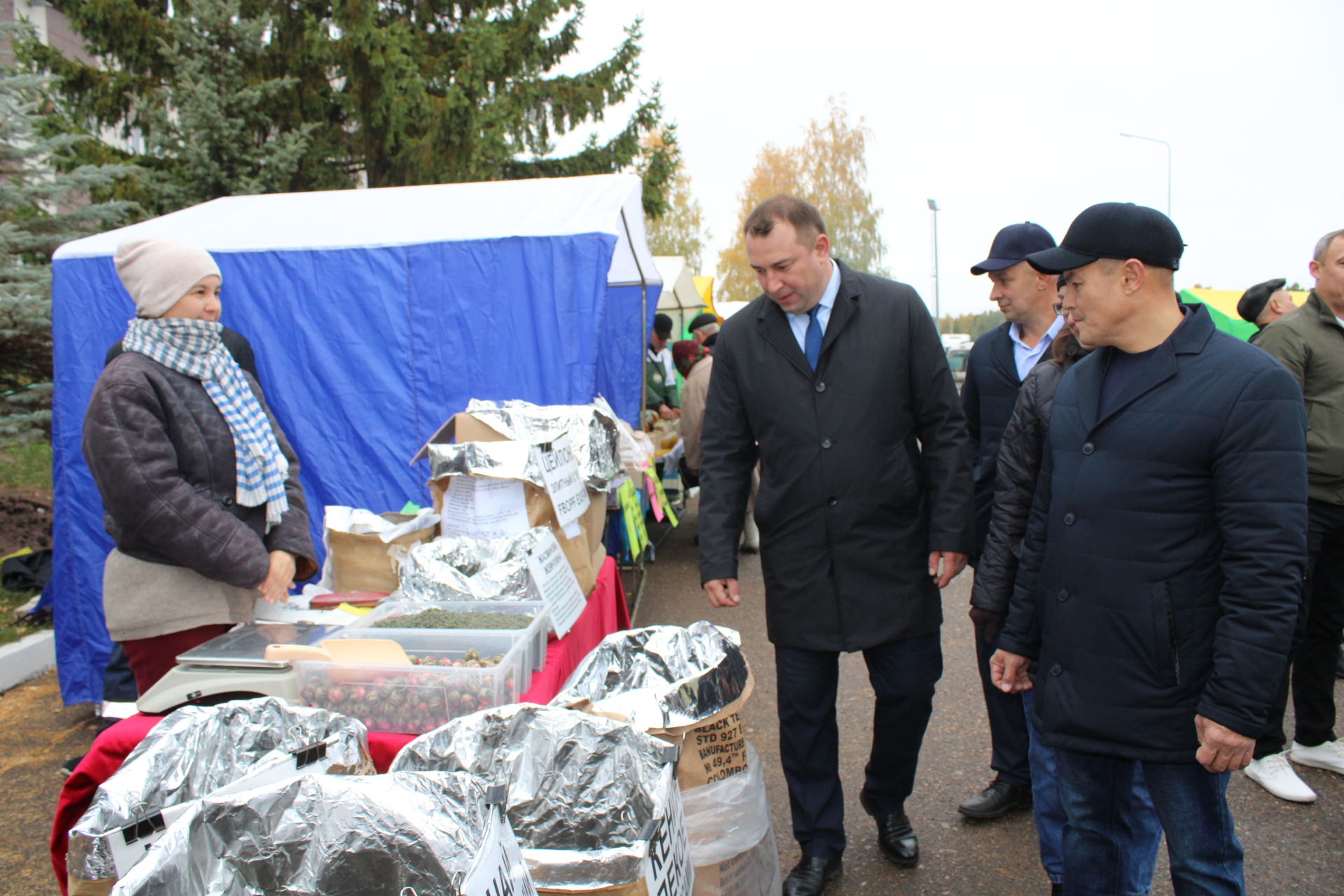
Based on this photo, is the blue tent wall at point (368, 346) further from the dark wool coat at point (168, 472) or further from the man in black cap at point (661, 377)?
the man in black cap at point (661, 377)

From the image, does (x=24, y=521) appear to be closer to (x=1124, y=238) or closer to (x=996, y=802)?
(x=996, y=802)

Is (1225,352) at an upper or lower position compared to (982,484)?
upper

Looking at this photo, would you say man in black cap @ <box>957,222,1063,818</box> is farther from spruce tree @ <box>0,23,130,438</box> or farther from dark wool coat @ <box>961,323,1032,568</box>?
spruce tree @ <box>0,23,130,438</box>

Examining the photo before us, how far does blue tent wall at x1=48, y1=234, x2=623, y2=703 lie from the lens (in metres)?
4.35

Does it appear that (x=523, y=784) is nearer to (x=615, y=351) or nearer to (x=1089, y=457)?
(x=1089, y=457)

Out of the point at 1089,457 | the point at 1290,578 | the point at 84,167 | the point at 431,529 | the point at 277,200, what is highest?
the point at 84,167

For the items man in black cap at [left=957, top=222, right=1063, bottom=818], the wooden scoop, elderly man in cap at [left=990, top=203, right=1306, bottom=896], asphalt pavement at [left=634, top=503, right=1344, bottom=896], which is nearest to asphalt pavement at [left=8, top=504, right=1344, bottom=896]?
asphalt pavement at [left=634, top=503, right=1344, bottom=896]

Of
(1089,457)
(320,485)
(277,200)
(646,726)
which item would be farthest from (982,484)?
(277,200)

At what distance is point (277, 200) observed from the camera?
208 inches

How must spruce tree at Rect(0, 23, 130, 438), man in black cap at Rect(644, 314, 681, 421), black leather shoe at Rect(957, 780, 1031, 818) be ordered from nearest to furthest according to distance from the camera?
1. black leather shoe at Rect(957, 780, 1031, 818)
2. spruce tree at Rect(0, 23, 130, 438)
3. man in black cap at Rect(644, 314, 681, 421)

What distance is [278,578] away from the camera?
267 centimetres

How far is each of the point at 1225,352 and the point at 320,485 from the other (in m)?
4.27

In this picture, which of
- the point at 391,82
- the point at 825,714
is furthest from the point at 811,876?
the point at 391,82

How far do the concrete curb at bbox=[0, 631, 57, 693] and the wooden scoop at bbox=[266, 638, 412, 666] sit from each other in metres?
3.04
